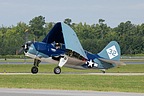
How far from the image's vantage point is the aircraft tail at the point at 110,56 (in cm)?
4203

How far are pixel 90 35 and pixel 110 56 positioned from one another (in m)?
73.3

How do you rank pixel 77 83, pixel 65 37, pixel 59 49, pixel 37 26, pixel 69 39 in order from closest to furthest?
1. pixel 77 83
2. pixel 65 37
3. pixel 69 39
4. pixel 59 49
5. pixel 37 26

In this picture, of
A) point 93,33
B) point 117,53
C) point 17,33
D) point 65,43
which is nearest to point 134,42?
point 93,33

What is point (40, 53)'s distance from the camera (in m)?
38.9

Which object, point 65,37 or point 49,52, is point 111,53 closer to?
point 49,52

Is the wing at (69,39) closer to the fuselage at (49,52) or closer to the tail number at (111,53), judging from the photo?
the fuselage at (49,52)

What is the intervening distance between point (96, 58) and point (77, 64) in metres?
2.13

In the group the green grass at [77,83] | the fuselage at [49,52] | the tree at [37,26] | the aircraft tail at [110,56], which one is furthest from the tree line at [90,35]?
the green grass at [77,83]

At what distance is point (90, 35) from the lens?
116500 mm

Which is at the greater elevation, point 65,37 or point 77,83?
point 65,37

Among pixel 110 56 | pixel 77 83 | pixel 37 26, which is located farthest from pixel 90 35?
pixel 77 83

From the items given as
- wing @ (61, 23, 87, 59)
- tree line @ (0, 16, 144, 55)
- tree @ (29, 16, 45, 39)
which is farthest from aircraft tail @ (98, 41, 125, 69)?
tree @ (29, 16, 45, 39)

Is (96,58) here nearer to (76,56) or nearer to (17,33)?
(76,56)

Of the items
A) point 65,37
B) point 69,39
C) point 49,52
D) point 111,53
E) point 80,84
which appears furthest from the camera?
point 111,53
